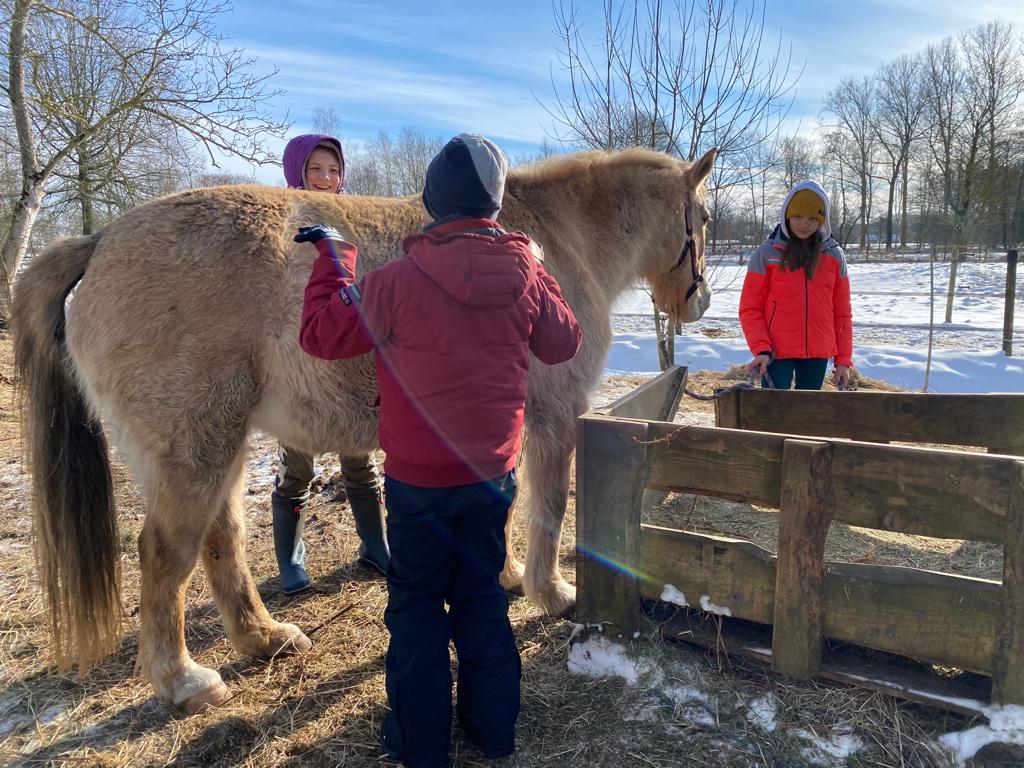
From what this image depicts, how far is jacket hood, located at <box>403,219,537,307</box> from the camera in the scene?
1770mm

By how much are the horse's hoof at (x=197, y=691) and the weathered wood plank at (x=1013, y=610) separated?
9.30 feet

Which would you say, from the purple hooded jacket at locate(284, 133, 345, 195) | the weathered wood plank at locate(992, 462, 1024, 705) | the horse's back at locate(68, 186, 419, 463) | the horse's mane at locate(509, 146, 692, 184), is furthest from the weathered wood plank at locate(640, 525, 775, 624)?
the purple hooded jacket at locate(284, 133, 345, 195)

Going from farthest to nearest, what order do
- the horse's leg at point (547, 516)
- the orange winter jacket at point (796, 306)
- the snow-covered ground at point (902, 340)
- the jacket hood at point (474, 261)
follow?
Answer: the snow-covered ground at point (902, 340), the orange winter jacket at point (796, 306), the horse's leg at point (547, 516), the jacket hood at point (474, 261)

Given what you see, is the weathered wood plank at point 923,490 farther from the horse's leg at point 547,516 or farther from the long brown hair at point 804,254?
the long brown hair at point 804,254

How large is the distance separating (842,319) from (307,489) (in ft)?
11.9

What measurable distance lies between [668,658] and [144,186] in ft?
60.3

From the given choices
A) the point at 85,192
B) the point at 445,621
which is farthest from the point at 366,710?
the point at 85,192

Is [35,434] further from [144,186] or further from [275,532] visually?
[144,186]

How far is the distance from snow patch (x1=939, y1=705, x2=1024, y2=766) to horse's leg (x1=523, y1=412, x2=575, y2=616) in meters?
1.56

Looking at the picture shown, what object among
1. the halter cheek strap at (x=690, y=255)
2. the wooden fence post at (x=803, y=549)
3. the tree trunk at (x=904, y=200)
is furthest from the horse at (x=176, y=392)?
the tree trunk at (x=904, y=200)

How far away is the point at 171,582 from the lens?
7.90 feet

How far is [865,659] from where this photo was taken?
224 cm

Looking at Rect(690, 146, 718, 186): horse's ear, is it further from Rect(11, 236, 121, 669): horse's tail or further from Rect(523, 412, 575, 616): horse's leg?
Rect(11, 236, 121, 669): horse's tail

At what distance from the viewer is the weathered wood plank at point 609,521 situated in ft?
7.96
